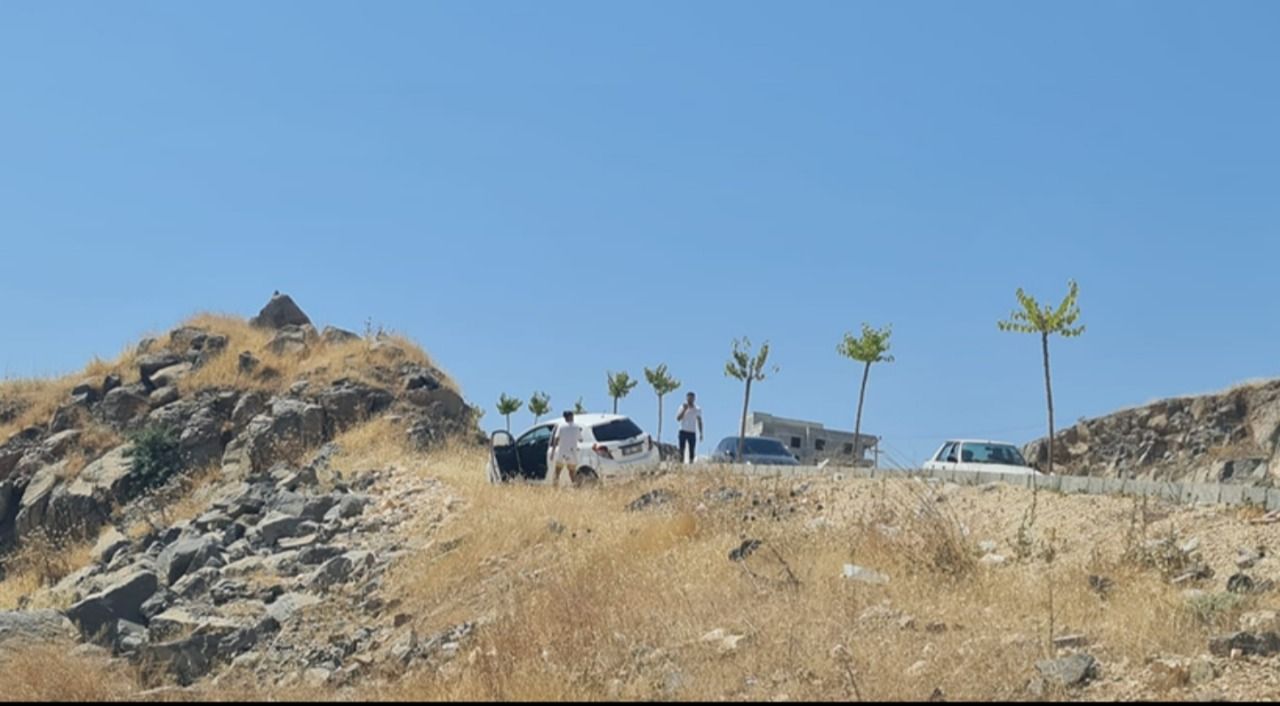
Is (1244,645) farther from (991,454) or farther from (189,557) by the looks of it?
(991,454)

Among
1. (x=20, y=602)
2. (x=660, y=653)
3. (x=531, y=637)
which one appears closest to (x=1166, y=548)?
(x=660, y=653)

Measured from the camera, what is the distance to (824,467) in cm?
1883

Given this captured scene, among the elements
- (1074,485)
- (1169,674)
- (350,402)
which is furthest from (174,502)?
(1169,674)

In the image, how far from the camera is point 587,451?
21156mm

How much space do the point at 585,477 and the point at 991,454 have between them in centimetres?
916

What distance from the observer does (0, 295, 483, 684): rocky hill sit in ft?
46.3

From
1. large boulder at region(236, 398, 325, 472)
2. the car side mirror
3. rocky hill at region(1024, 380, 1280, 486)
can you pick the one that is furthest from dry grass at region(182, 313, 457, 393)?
rocky hill at region(1024, 380, 1280, 486)

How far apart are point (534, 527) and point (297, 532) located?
5.31 m

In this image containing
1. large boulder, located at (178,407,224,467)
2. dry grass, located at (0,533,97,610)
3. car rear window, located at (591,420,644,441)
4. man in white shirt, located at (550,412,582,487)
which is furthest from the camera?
large boulder, located at (178,407,224,467)

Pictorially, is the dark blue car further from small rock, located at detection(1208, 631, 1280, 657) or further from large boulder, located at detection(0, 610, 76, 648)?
small rock, located at detection(1208, 631, 1280, 657)

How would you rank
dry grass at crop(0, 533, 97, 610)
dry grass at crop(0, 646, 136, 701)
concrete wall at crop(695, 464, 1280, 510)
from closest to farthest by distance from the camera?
dry grass at crop(0, 646, 136, 701) < concrete wall at crop(695, 464, 1280, 510) < dry grass at crop(0, 533, 97, 610)

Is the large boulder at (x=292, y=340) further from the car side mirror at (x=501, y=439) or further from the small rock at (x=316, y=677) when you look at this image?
the small rock at (x=316, y=677)

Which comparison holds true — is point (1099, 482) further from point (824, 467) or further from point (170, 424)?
point (170, 424)

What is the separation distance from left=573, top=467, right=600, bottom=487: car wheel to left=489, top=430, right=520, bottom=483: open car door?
1462 millimetres
